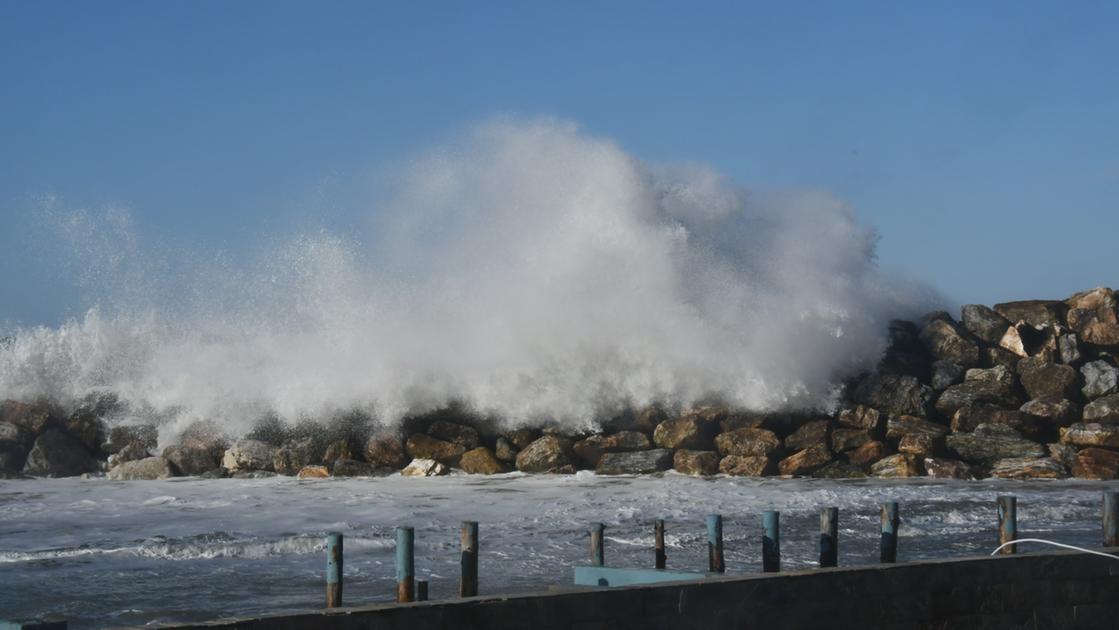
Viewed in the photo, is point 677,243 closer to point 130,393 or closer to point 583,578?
point 130,393

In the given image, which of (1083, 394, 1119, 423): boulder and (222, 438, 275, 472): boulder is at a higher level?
(1083, 394, 1119, 423): boulder

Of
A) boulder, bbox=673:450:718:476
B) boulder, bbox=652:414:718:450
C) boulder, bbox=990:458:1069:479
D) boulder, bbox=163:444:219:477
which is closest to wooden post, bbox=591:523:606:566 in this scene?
boulder, bbox=673:450:718:476

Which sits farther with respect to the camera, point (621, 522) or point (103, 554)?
point (621, 522)

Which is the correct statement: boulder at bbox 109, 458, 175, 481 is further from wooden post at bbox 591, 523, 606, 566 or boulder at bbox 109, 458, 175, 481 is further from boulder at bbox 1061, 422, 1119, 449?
boulder at bbox 1061, 422, 1119, 449

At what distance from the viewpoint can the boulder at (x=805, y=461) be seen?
18828 mm

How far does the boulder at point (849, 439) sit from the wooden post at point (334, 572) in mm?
13928

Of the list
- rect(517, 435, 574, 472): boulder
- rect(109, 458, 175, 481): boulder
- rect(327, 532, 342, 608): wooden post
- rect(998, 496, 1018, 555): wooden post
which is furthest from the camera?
rect(109, 458, 175, 481): boulder

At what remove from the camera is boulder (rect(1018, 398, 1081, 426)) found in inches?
773

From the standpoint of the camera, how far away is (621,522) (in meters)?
13.9

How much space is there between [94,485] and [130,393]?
18.0 feet

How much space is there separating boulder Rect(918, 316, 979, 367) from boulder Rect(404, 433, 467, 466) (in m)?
8.73

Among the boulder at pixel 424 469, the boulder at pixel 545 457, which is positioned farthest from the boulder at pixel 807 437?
the boulder at pixel 424 469

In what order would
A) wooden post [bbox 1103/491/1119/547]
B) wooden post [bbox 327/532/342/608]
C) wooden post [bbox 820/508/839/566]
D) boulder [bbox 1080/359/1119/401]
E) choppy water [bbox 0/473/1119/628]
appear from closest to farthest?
1. wooden post [bbox 327/532/342/608]
2. wooden post [bbox 820/508/839/566]
3. wooden post [bbox 1103/491/1119/547]
4. choppy water [bbox 0/473/1119/628]
5. boulder [bbox 1080/359/1119/401]

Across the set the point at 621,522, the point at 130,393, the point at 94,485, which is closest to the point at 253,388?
the point at 130,393
